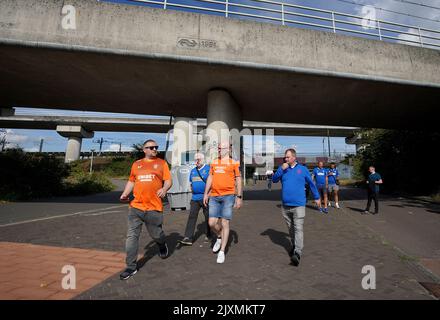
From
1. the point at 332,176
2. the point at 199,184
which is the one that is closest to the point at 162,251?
Result: the point at 199,184

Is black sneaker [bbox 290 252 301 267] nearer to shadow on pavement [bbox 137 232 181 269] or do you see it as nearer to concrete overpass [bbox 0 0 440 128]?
shadow on pavement [bbox 137 232 181 269]

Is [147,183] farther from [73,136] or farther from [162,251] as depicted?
[73,136]

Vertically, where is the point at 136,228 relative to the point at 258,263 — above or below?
above

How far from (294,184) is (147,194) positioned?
2.38m

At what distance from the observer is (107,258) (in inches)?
157

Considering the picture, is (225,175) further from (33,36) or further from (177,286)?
(33,36)

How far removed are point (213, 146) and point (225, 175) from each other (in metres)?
5.43

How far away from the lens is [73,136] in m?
43.9

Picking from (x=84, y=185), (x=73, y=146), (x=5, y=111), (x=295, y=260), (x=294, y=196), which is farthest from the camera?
(x=73, y=146)

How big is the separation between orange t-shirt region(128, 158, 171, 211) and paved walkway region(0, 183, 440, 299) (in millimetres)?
941

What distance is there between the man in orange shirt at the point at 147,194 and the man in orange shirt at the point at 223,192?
853 millimetres

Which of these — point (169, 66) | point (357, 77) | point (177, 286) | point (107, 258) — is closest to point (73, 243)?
point (107, 258)

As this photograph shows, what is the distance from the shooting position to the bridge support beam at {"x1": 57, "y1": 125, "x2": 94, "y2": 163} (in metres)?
41.2

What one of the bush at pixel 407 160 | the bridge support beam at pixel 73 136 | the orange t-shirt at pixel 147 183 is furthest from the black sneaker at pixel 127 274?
the bridge support beam at pixel 73 136
